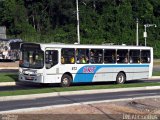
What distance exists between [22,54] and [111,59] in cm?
607

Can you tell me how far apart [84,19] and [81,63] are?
188 ft

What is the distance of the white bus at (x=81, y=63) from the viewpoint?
27891mm

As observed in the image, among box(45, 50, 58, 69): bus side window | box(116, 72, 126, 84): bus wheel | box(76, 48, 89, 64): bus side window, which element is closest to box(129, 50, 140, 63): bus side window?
box(116, 72, 126, 84): bus wheel

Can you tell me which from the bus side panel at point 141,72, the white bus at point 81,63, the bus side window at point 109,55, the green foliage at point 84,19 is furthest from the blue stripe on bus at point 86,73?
the green foliage at point 84,19

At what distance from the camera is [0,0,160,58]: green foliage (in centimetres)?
8206

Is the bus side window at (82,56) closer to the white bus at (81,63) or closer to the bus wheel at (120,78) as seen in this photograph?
the white bus at (81,63)

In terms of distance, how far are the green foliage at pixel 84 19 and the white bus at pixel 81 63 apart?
44180 mm

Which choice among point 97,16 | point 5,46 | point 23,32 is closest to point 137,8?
point 97,16

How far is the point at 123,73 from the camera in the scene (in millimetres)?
32875

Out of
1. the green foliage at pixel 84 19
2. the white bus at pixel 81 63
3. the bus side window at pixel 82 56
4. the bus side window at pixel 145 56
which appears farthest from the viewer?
the green foliage at pixel 84 19

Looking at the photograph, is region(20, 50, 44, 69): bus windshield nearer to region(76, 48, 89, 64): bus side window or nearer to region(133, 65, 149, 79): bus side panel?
region(76, 48, 89, 64): bus side window

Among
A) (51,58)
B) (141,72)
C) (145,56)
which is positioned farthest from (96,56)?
(145,56)

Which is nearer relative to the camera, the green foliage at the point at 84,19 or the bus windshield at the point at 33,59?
the bus windshield at the point at 33,59

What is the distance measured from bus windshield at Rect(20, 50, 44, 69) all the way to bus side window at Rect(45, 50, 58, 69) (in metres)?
0.29
